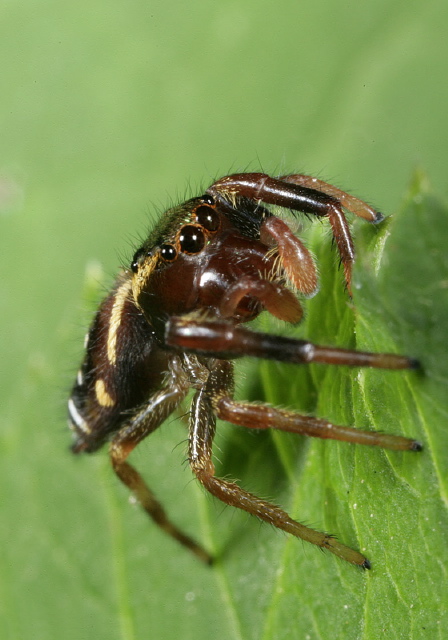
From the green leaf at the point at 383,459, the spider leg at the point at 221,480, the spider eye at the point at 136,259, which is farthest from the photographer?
the spider eye at the point at 136,259

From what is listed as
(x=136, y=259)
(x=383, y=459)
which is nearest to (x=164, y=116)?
(x=136, y=259)

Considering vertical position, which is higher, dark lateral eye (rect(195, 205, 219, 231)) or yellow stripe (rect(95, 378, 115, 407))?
dark lateral eye (rect(195, 205, 219, 231))

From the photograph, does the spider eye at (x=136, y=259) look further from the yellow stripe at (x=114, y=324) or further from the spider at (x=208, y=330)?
the yellow stripe at (x=114, y=324)

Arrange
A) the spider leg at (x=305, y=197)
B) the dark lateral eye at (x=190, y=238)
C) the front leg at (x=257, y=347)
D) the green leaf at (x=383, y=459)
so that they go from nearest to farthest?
the green leaf at (x=383, y=459), the front leg at (x=257, y=347), the spider leg at (x=305, y=197), the dark lateral eye at (x=190, y=238)

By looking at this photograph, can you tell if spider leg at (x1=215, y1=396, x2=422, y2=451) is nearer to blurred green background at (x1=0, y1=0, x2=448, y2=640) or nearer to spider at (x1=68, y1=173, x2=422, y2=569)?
spider at (x1=68, y1=173, x2=422, y2=569)

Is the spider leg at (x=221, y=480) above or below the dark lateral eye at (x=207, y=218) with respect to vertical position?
below

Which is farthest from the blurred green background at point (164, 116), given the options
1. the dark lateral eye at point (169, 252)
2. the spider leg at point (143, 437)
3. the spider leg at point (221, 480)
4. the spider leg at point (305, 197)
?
the spider leg at point (305, 197)

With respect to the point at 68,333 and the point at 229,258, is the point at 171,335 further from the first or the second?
the point at 68,333

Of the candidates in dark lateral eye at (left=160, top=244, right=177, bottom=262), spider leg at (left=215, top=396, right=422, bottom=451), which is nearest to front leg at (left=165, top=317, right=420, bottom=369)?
spider leg at (left=215, top=396, right=422, bottom=451)
